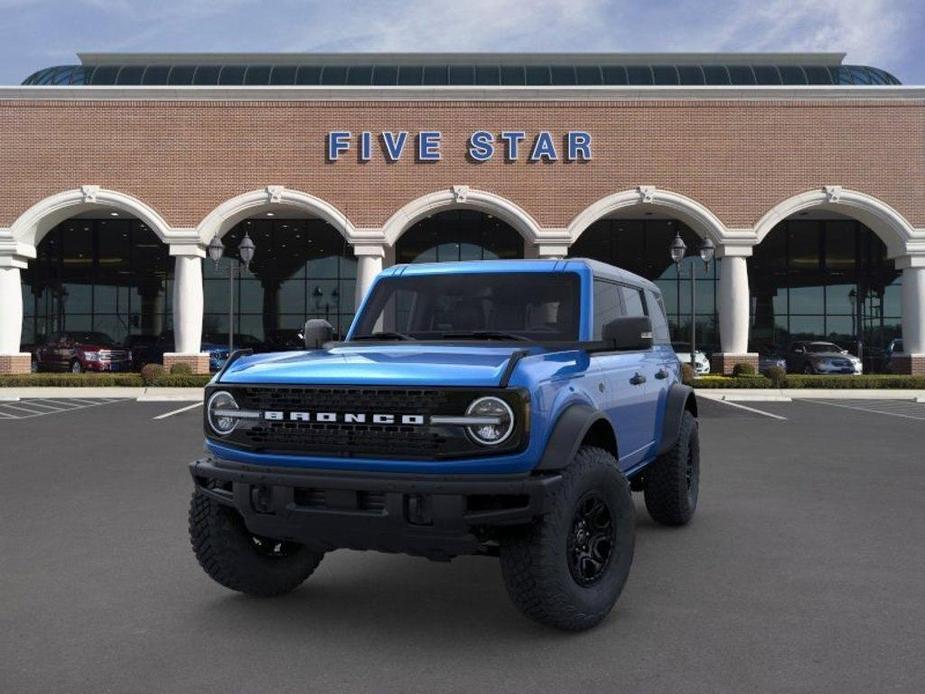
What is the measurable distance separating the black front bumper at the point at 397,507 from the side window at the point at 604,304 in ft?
5.31

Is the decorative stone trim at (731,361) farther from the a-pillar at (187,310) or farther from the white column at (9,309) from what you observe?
the white column at (9,309)

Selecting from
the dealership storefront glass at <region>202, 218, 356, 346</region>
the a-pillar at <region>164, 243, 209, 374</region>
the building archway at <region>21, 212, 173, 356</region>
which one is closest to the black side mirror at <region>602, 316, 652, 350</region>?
the a-pillar at <region>164, 243, 209, 374</region>

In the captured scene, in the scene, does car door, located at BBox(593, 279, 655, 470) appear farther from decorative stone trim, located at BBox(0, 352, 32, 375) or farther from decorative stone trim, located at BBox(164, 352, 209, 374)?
decorative stone trim, located at BBox(0, 352, 32, 375)

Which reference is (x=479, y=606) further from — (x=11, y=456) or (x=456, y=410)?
(x=11, y=456)

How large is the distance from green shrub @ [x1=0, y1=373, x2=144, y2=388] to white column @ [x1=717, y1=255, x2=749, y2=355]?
1964cm

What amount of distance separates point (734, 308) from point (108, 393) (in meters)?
20.5

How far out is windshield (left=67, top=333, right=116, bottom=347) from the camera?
110 ft

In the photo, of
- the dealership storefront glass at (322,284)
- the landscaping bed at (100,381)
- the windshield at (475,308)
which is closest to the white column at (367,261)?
the landscaping bed at (100,381)

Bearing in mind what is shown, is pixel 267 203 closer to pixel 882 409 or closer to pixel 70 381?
pixel 70 381

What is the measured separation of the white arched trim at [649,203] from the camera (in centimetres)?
2847

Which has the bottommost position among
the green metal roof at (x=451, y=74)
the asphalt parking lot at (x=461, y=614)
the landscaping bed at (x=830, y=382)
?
the asphalt parking lot at (x=461, y=614)

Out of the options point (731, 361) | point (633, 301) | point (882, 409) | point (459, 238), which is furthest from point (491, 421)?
point (459, 238)

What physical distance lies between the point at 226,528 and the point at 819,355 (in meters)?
32.0

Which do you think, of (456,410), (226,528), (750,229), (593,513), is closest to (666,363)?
(593,513)
